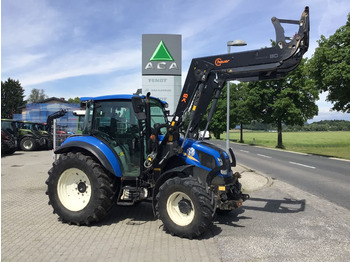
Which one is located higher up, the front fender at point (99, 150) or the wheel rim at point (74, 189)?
the front fender at point (99, 150)

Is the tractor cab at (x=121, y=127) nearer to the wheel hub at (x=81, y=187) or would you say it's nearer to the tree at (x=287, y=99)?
the wheel hub at (x=81, y=187)

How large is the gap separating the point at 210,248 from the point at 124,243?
1291 millimetres

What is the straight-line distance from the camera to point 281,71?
17.6ft

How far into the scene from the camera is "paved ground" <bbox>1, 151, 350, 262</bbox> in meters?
4.20

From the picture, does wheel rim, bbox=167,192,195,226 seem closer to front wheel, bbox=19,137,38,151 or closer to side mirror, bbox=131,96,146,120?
side mirror, bbox=131,96,146,120

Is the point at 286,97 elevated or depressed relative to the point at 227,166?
elevated

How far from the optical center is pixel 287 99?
30953 millimetres

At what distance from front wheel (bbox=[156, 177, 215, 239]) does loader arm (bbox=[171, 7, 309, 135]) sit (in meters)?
1.17

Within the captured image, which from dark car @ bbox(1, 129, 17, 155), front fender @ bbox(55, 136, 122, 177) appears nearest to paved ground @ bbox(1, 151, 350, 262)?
front fender @ bbox(55, 136, 122, 177)

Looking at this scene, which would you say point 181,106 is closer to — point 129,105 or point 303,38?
point 129,105

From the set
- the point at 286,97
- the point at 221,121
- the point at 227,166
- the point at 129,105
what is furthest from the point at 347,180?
the point at 221,121

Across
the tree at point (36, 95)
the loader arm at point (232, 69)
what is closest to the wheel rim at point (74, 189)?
the loader arm at point (232, 69)

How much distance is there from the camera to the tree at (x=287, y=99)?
31.1 meters

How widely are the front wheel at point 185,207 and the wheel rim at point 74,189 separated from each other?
4.98ft
